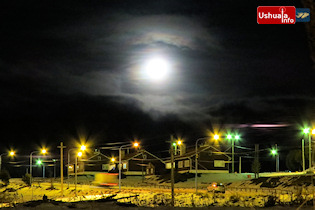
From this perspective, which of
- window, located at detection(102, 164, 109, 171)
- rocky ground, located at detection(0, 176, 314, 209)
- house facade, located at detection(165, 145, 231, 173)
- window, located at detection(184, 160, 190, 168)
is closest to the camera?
rocky ground, located at detection(0, 176, 314, 209)

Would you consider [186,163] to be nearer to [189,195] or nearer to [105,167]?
[105,167]

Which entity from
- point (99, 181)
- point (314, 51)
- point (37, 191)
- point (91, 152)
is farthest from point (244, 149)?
point (314, 51)

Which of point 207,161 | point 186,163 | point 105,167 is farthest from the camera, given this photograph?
point 105,167

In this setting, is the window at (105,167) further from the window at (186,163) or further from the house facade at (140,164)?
the window at (186,163)

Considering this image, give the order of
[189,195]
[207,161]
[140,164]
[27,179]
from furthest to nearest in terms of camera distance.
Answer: [140,164]
[207,161]
[27,179]
[189,195]

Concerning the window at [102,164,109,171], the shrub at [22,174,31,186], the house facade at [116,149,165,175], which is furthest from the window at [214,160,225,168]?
the shrub at [22,174,31,186]

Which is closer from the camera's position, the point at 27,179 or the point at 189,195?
the point at 189,195

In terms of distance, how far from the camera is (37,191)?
57.8 metres

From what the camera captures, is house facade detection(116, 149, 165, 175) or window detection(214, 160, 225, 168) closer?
window detection(214, 160, 225, 168)

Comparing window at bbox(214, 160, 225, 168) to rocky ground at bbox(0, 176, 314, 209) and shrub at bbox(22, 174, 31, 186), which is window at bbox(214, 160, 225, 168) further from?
shrub at bbox(22, 174, 31, 186)

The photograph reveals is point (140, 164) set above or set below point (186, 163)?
below

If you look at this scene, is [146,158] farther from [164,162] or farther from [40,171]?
[40,171]

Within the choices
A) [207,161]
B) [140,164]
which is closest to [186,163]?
[207,161]

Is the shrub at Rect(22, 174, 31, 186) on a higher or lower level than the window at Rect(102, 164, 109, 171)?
lower
